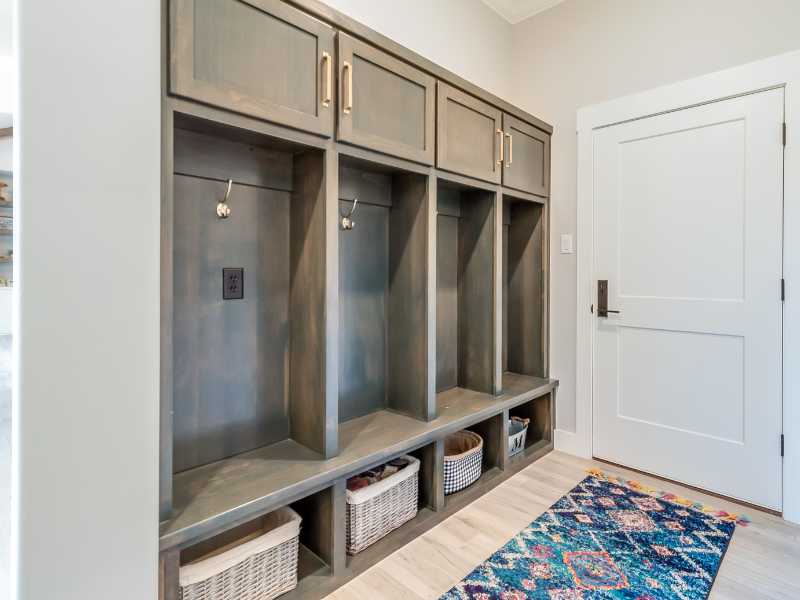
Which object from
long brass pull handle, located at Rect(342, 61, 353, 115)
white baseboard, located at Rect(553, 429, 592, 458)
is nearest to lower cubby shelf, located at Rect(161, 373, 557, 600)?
white baseboard, located at Rect(553, 429, 592, 458)

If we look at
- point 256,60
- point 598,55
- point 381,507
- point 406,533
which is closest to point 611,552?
point 406,533

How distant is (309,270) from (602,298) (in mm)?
1895

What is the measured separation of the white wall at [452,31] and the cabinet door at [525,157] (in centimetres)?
52

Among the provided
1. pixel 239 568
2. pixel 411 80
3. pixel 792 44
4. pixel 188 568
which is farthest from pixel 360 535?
pixel 792 44

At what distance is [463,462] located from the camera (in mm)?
2186

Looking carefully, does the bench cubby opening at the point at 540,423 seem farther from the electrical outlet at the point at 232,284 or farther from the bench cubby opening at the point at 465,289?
the electrical outlet at the point at 232,284

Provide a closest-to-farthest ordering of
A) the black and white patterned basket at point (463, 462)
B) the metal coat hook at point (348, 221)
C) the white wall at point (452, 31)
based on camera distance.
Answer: the metal coat hook at point (348, 221) → the black and white patterned basket at point (463, 462) → the white wall at point (452, 31)

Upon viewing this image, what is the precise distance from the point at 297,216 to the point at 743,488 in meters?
2.58

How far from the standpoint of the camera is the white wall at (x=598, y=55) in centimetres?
218

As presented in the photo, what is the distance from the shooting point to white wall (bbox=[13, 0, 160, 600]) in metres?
0.92

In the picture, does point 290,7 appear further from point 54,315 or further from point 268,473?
point 268,473

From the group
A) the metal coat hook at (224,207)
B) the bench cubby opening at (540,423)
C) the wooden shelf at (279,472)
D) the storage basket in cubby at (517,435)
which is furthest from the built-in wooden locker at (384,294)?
the bench cubby opening at (540,423)

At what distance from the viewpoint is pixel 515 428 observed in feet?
8.91

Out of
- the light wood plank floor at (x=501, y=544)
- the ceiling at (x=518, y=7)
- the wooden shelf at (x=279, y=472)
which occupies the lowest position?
the light wood plank floor at (x=501, y=544)
